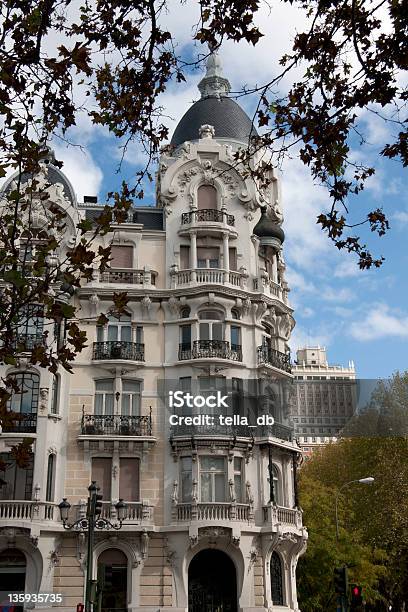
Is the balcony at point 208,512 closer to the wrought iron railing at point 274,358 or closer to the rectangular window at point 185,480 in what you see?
the rectangular window at point 185,480

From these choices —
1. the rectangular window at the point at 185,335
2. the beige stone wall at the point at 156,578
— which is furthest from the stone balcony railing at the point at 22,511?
the rectangular window at the point at 185,335

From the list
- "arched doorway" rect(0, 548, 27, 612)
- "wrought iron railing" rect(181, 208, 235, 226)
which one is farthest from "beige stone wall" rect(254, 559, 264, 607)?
"wrought iron railing" rect(181, 208, 235, 226)

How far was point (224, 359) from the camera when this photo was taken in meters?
35.9

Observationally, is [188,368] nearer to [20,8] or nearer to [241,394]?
[241,394]

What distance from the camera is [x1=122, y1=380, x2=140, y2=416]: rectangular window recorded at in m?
35.8

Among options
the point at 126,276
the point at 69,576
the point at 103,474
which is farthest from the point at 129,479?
the point at 126,276

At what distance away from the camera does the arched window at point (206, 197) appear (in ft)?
130

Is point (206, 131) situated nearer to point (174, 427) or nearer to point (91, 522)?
point (174, 427)

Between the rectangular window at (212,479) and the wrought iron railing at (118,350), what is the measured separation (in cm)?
591

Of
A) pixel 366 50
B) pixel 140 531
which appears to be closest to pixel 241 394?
pixel 140 531

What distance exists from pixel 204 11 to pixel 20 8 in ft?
7.59

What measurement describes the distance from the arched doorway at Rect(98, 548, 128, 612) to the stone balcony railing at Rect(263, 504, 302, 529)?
21.6ft

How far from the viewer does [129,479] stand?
113 feet

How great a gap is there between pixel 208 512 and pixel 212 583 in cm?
330
